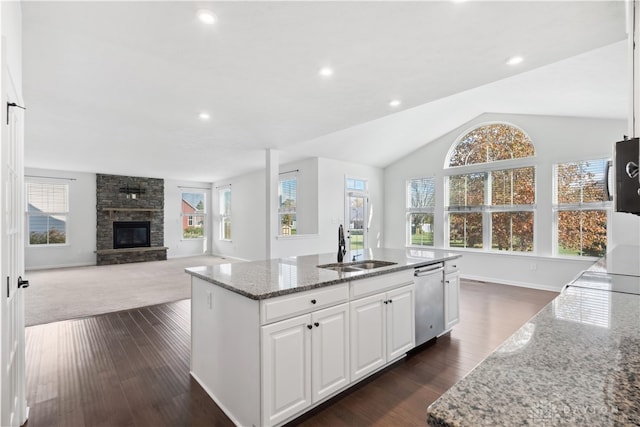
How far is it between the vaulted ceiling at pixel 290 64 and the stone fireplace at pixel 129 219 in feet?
11.8

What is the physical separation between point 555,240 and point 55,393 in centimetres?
720

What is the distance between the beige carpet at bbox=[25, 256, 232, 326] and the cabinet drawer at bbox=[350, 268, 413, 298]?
12.5ft

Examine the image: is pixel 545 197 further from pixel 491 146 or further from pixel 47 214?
pixel 47 214

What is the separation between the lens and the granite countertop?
1866 millimetres

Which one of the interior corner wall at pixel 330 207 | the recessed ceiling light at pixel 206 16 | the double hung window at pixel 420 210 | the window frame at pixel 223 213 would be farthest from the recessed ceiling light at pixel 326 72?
the window frame at pixel 223 213

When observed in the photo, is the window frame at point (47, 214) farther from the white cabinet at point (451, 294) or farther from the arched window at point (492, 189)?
the arched window at point (492, 189)

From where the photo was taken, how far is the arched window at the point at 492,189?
5898 mm

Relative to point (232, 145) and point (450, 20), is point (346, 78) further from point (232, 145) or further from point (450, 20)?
point (232, 145)

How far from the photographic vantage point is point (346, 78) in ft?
9.91

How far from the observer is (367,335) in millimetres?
2352

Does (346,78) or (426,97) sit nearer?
(346,78)

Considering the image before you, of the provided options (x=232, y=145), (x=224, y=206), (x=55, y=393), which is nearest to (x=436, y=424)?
(x=55, y=393)

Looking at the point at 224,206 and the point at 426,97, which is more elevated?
the point at 426,97

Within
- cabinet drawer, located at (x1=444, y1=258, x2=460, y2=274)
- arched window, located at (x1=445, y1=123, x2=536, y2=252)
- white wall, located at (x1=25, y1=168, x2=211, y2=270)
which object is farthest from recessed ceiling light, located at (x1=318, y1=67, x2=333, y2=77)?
white wall, located at (x1=25, y1=168, x2=211, y2=270)
